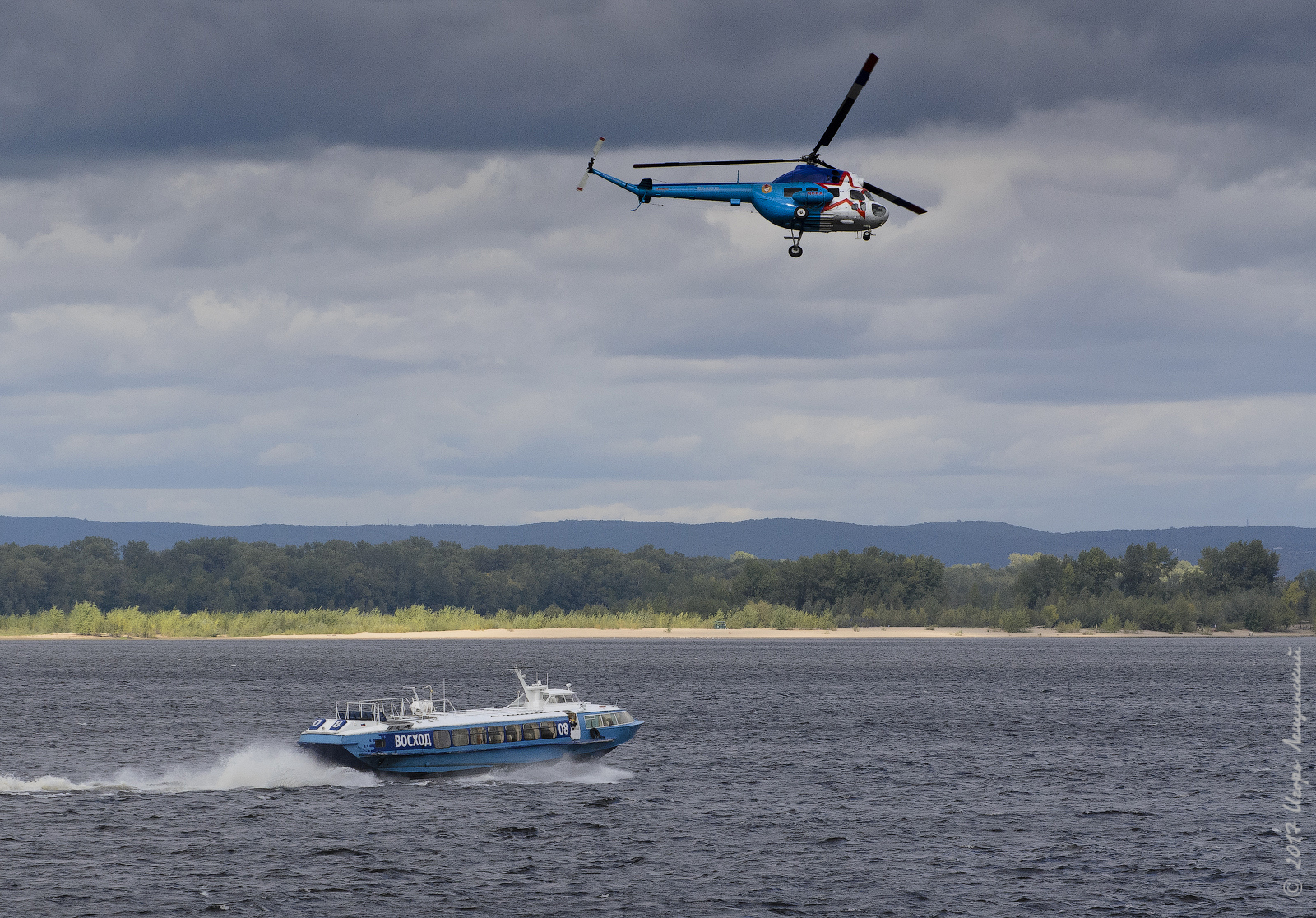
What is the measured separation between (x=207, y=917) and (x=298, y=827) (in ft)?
56.6

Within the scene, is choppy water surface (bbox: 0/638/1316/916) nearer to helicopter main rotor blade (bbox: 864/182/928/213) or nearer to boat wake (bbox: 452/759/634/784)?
boat wake (bbox: 452/759/634/784)

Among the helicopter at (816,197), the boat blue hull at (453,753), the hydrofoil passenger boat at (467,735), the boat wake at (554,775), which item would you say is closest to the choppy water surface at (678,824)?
the boat wake at (554,775)

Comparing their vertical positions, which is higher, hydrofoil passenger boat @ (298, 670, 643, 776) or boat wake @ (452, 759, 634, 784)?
hydrofoil passenger boat @ (298, 670, 643, 776)

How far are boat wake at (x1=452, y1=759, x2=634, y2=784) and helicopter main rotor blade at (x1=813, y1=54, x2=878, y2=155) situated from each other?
40.1 m

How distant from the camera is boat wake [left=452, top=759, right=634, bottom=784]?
85.2 meters

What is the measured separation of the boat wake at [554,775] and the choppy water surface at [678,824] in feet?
0.62

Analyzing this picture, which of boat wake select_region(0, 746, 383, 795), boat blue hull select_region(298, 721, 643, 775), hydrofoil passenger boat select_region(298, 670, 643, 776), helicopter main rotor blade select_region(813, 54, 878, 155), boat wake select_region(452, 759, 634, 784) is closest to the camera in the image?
helicopter main rotor blade select_region(813, 54, 878, 155)

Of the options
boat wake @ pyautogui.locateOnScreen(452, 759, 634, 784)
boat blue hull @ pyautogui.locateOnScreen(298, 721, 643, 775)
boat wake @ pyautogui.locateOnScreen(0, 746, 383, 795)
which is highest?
boat blue hull @ pyautogui.locateOnScreen(298, 721, 643, 775)

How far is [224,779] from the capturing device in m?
87.5

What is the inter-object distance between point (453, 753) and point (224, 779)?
50.6 feet

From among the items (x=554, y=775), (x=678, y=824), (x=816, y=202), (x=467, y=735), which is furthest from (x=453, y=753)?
(x=816, y=202)

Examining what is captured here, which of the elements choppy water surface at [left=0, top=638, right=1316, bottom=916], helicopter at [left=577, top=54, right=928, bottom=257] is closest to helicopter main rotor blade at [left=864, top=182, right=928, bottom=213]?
helicopter at [left=577, top=54, right=928, bottom=257]

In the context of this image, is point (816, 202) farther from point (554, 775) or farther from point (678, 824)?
point (554, 775)

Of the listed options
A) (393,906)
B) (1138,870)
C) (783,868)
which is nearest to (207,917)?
(393,906)
